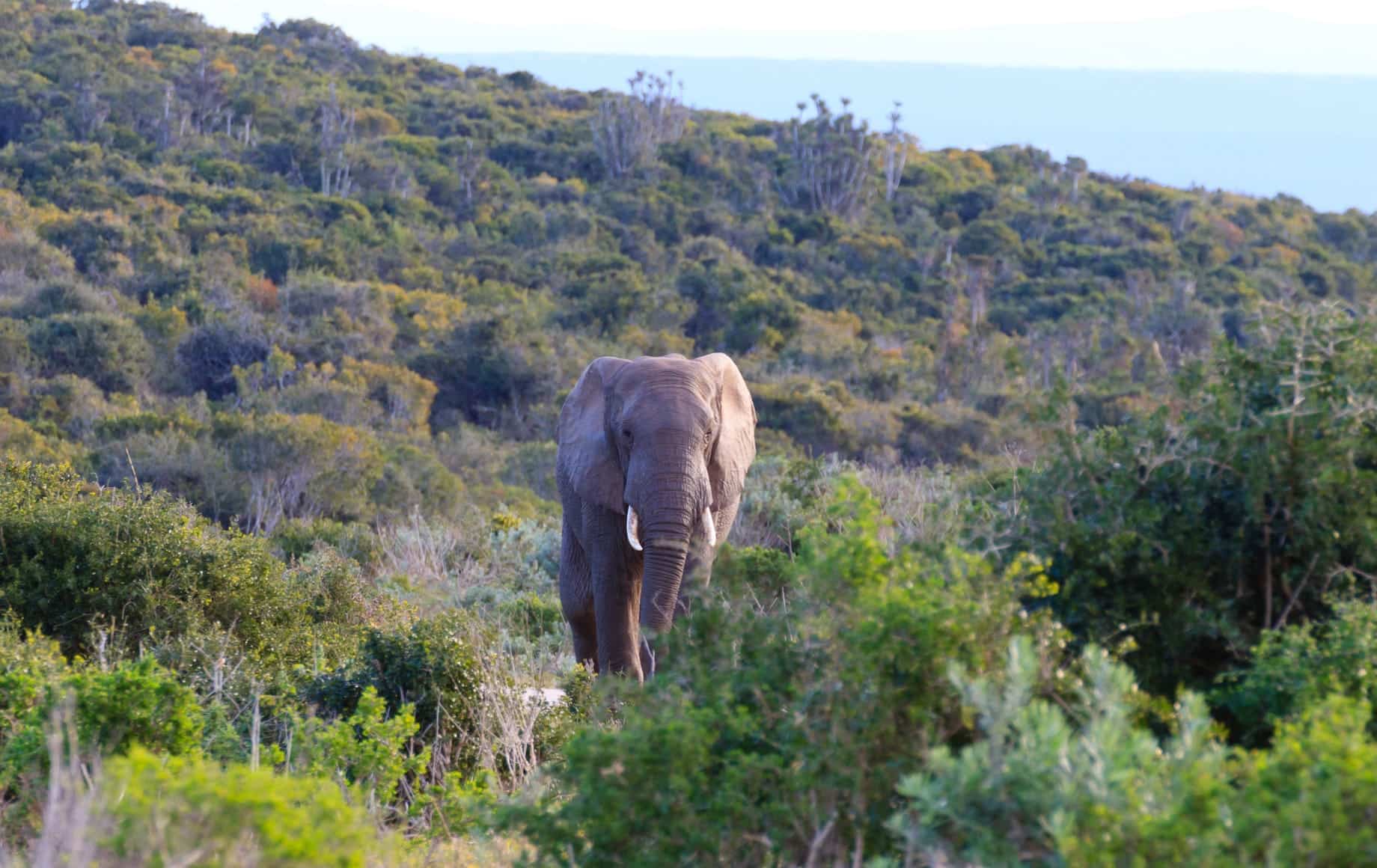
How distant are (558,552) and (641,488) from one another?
543 cm

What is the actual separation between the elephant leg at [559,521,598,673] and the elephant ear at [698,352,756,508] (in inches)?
34.1

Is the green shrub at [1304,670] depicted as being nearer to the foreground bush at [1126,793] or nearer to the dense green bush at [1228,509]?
the dense green bush at [1228,509]

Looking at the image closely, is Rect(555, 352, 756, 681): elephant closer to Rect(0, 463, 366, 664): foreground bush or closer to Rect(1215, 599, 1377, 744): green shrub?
Rect(0, 463, 366, 664): foreground bush

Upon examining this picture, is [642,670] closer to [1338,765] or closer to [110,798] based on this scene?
[110,798]

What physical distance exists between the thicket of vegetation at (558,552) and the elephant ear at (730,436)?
1.80 ft

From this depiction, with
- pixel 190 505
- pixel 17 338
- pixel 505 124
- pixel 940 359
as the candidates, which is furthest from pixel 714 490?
pixel 505 124

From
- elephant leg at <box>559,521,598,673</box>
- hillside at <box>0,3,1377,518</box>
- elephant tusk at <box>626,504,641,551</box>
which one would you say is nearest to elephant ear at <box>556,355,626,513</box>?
elephant tusk at <box>626,504,641,551</box>

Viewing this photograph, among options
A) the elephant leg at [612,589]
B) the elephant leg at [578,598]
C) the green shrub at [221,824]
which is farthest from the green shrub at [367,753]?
the elephant leg at [578,598]

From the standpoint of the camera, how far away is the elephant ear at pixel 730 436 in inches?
273

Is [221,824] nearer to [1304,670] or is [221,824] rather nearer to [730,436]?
[1304,670]

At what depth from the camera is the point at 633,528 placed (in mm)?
6566

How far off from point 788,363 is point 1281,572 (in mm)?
23985

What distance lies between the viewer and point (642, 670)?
6988 millimetres

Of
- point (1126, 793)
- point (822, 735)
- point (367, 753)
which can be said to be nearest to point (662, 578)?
point (367, 753)
